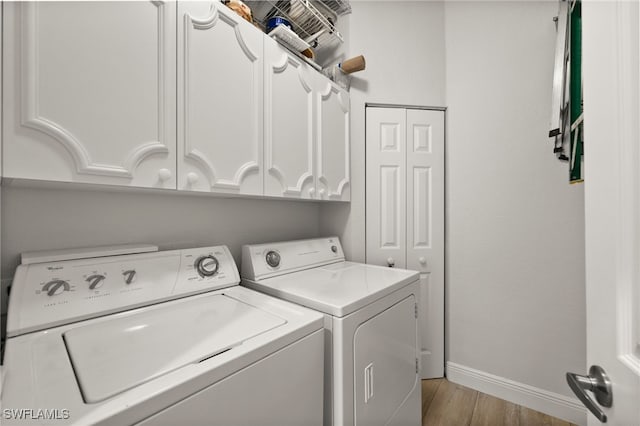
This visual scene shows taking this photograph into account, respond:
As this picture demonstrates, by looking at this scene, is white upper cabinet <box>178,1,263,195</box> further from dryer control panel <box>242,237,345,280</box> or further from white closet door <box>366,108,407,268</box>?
white closet door <box>366,108,407,268</box>

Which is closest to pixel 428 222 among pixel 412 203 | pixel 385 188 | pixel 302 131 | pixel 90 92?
pixel 412 203

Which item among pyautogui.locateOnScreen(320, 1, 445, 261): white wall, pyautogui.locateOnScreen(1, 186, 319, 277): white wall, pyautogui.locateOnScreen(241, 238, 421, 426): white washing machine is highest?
pyautogui.locateOnScreen(320, 1, 445, 261): white wall

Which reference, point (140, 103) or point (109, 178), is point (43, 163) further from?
point (140, 103)

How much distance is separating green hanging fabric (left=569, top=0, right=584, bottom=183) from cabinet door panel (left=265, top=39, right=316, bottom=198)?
131cm

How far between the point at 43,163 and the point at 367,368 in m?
1.34

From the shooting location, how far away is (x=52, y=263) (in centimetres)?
89

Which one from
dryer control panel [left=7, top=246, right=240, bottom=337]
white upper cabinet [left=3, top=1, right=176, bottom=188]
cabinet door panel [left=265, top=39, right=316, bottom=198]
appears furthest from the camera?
cabinet door panel [left=265, top=39, right=316, bottom=198]

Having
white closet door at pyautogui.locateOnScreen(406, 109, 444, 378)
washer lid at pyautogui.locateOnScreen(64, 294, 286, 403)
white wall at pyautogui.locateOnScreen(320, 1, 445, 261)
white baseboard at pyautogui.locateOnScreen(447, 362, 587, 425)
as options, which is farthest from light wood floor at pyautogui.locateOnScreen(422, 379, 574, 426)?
washer lid at pyautogui.locateOnScreen(64, 294, 286, 403)

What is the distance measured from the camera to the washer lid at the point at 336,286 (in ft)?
3.36

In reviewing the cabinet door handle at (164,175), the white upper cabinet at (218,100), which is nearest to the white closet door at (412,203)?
the white upper cabinet at (218,100)

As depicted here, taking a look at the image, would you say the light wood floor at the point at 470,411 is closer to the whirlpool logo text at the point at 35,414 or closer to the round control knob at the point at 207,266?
the round control knob at the point at 207,266

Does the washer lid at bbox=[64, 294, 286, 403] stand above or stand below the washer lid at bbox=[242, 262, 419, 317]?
below

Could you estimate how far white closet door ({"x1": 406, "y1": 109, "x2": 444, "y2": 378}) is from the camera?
2.02 metres

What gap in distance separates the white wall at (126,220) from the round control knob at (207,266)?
8.3 inches
